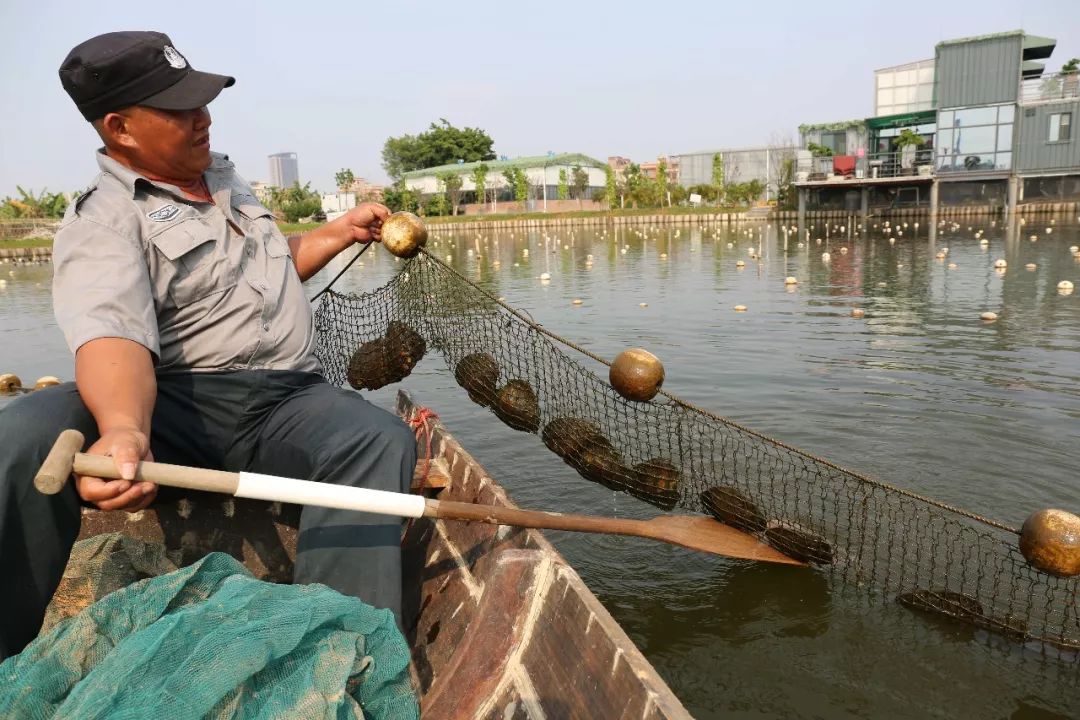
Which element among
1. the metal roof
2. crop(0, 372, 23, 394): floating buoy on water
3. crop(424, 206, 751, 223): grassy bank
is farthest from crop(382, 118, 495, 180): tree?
crop(0, 372, 23, 394): floating buoy on water

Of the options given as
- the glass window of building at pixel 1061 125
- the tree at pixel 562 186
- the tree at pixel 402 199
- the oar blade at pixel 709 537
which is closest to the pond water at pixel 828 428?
the oar blade at pixel 709 537

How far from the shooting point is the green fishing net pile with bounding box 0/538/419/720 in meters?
1.65

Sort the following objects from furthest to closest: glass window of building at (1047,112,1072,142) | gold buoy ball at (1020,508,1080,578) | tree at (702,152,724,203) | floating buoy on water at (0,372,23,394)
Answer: tree at (702,152,724,203), glass window of building at (1047,112,1072,142), floating buoy on water at (0,372,23,394), gold buoy ball at (1020,508,1080,578)

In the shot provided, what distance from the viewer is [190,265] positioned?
2.66m

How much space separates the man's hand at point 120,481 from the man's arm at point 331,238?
1618 mm

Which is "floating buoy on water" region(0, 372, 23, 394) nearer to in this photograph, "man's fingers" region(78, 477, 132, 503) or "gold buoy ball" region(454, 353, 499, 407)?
"gold buoy ball" region(454, 353, 499, 407)

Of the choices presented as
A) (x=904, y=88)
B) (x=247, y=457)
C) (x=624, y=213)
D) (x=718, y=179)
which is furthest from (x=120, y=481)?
(x=718, y=179)

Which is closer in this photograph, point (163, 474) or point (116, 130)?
point (163, 474)

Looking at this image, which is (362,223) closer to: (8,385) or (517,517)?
(517,517)

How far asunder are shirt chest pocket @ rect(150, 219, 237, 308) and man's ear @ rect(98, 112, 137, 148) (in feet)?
1.11

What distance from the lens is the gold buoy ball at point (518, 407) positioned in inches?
191

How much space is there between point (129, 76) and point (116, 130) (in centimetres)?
23

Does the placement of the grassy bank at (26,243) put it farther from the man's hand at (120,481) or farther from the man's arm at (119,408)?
the man's hand at (120,481)

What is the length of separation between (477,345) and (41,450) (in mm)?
3830
